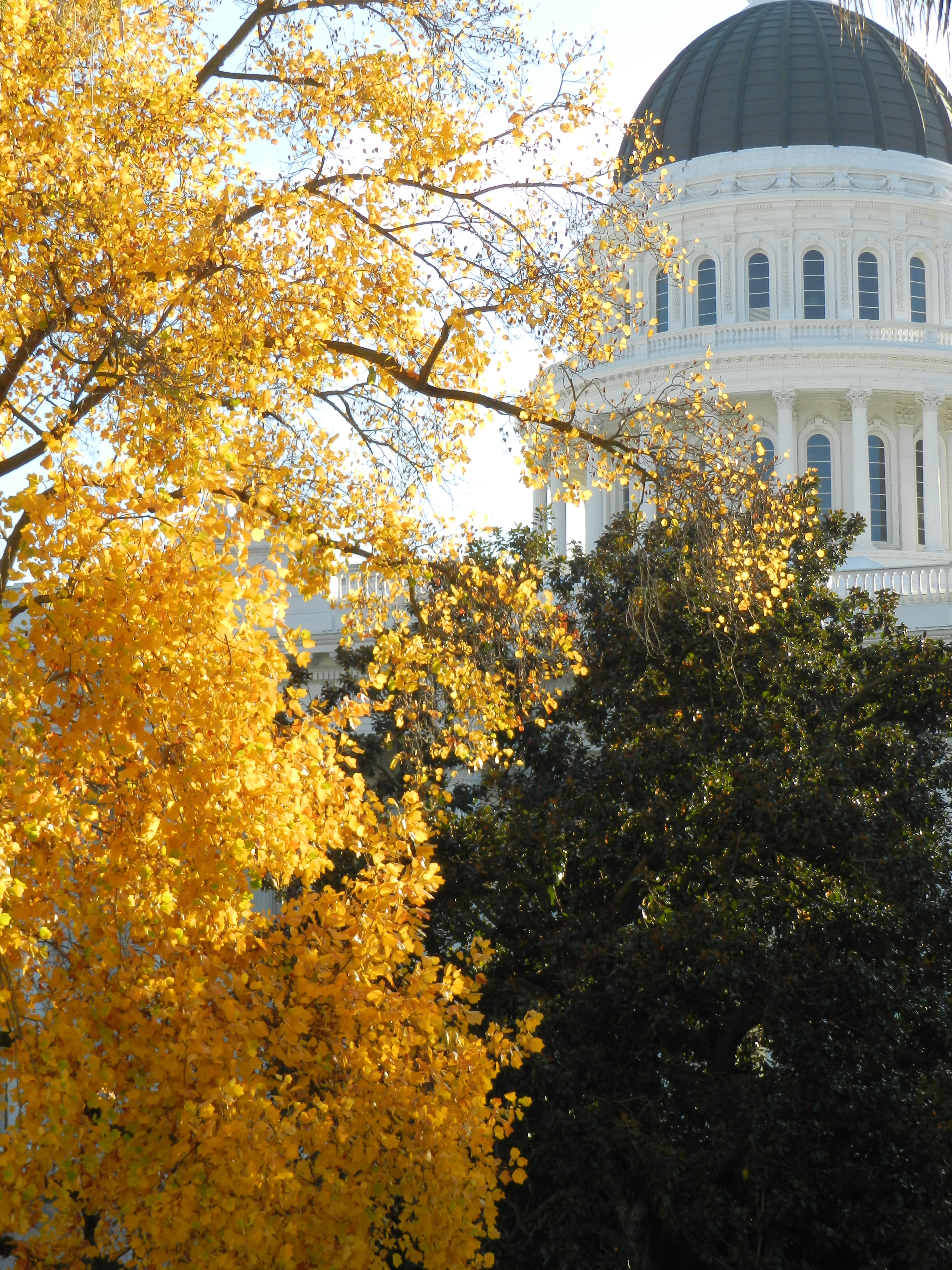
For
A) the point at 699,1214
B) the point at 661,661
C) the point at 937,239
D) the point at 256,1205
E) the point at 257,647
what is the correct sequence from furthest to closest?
the point at 937,239 < the point at 661,661 < the point at 699,1214 < the point at 257,647 < the point at 256,1205

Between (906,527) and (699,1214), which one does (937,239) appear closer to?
(906,527)

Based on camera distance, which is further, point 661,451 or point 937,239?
point 937,239

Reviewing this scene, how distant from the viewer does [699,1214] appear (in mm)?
13602

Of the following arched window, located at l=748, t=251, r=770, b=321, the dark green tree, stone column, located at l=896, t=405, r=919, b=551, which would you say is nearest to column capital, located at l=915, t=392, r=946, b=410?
stone column, located at l=896, t=405, r=919, b=551

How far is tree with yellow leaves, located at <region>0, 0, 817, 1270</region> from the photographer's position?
7.77m

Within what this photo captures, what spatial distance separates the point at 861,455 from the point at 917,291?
8046 millimetres

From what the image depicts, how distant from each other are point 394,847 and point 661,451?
375 centimetres

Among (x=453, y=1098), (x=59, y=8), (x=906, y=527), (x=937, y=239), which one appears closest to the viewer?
(x=453, y=1098)

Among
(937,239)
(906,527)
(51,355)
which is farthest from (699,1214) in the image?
(937,239)

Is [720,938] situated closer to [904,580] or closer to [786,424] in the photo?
[904,580]

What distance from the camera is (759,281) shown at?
187 feet

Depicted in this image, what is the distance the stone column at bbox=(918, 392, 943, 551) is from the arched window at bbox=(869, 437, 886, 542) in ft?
4.54

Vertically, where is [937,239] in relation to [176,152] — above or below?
above

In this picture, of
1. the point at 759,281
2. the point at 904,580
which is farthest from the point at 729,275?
the point at 904,580
